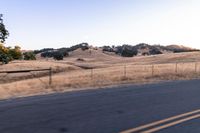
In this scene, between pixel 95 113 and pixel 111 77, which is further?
pixel 111 77

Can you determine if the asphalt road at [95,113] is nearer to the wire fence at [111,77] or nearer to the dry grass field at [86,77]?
the dry grass field at [86,77]

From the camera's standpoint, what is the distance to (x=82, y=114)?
11047mm

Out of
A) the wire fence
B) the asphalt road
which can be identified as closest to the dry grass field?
the wire fence

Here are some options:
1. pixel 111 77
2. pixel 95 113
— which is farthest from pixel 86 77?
pixel 95 113

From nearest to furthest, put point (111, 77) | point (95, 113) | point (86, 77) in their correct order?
point (95, 113) < point (111, 77) < point (86, 77)

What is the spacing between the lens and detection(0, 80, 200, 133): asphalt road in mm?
9188

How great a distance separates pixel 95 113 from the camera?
11.2 m

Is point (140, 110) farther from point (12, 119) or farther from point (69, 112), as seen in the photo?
point (12, 119)

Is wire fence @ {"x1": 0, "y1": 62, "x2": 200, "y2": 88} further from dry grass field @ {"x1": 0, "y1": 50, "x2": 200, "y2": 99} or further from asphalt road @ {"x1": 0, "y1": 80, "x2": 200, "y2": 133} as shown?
asphalt road @ {"x1": 0, "y1": 80, "x2": 200, "y2": 133}

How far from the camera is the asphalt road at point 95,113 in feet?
30.1

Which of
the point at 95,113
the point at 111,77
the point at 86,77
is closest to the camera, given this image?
the point at 95,113

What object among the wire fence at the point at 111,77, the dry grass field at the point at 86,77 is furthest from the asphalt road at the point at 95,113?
the wire fence at the point at 111,77

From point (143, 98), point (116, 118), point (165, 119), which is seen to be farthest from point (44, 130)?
point (143, 98)

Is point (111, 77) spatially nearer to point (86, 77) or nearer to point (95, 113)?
point (86, 77)
